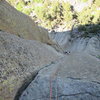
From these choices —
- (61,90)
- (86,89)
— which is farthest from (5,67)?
(86,89)

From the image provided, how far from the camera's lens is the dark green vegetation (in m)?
37.5

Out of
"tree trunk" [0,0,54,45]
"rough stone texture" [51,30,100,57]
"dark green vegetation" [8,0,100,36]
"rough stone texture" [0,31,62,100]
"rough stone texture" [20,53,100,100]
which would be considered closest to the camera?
"rough stone texture" [20,53,100,100]

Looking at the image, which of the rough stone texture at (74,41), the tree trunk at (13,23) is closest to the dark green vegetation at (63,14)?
the rough stone texture at (74,41)

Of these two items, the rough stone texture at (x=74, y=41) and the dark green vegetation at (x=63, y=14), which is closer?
the rough stone texture at (x=74, y=41)

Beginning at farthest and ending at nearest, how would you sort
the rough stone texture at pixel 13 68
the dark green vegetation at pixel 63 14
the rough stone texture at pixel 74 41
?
the dark green vegetation at pixel 63 14 < the rough stone texture at pixel 74 41 < the rough stone texture at pixel 13 68

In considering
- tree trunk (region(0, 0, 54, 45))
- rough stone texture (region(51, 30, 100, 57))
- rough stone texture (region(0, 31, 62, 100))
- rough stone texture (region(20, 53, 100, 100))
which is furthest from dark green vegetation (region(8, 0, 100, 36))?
rough stone texture (region(20, 53, 100, 100))

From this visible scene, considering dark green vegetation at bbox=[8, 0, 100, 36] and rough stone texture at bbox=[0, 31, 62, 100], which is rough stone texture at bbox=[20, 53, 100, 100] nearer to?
rough stone texture at bbox=[0, 31, 62, 100]

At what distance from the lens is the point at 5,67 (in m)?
6.23

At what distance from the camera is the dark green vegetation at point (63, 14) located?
37531 mm

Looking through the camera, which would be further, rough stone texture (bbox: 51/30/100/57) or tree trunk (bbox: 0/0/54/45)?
rough stone texture (bbox: 51/30/100/57)

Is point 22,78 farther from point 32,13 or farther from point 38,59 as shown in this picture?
point 32,13

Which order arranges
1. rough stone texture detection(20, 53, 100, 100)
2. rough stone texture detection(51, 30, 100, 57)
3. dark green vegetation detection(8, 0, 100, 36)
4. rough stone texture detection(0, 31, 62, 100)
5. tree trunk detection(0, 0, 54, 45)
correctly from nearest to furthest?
rough stone texture detection(20, 53, 100, 100) → rough stone texture detection(0, 31, 62, 100) → tree trunk detection(0, 0, 54, 45) → rough stone texture detection(51, 30, 100, 57) → dark green vegetation detection(8, 0, 100, 36)

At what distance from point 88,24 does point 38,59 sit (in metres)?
31.0

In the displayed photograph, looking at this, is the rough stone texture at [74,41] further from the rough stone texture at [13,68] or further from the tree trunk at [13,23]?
the rough stone texture at [13,68]
